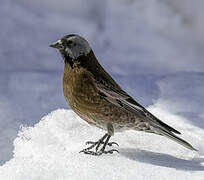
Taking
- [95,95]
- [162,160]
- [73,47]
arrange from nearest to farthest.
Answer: [95,95], [73,47], [162,160]

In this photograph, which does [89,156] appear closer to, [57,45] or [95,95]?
[95,95]

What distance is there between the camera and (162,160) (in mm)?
6387

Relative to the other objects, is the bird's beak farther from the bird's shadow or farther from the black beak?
the bird's shadow

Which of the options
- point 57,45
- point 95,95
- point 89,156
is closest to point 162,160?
point 89,156

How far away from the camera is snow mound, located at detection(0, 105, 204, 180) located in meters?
5.19

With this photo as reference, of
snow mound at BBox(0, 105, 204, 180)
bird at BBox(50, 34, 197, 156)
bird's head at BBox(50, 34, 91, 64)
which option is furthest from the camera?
bird's head at BBox(50, 34, 91, 64)

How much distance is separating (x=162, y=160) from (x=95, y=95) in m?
1.46

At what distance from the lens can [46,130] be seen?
27.6 feet

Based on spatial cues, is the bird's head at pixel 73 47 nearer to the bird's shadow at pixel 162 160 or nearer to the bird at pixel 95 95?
the bird at pixel 95 95

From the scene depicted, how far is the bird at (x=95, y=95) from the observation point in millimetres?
5902

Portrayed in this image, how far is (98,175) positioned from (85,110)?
1.11 m

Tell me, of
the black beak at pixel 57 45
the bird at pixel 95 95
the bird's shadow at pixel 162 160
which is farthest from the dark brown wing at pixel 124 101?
the black beak at pixel 57 45

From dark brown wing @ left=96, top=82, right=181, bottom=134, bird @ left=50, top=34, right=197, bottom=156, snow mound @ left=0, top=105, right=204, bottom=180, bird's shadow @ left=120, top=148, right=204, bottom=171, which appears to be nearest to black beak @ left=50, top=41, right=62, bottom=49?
bird @ left=50, top=34, right=197, bottom=156

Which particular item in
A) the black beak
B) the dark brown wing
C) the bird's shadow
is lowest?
the bird's shadow
